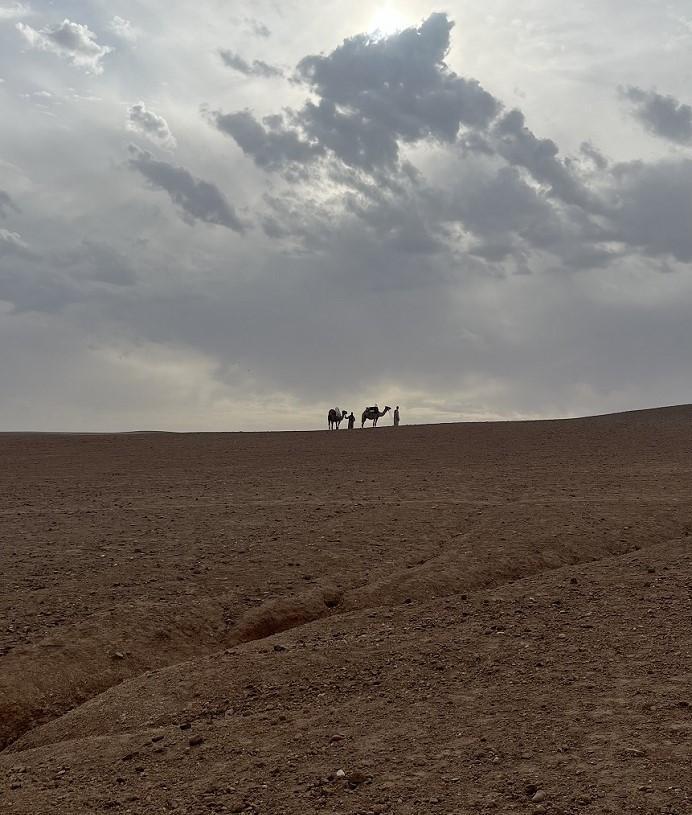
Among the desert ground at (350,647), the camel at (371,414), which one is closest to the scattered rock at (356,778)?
the desert ground at (350,647)

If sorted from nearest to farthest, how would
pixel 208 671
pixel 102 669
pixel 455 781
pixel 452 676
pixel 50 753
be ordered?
pixel 455 781 < pixel 50 753 < pixel 452 676 < pixel 208 671 < pixel 102 669

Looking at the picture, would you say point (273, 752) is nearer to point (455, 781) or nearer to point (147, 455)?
point (455, 781)

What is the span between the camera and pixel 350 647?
1061 centimetres

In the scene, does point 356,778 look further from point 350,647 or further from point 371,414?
point 371,414

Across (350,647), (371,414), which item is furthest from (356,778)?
(371,414)

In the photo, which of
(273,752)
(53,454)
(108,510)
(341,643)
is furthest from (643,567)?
(53,454)

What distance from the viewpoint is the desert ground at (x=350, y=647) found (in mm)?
7316

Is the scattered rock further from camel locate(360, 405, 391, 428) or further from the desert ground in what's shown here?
camel locate(360, 405, 391, 428)

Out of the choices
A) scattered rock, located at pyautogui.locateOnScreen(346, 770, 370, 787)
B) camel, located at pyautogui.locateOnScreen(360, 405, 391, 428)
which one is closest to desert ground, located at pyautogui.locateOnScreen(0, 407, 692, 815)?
scattered rock, located at pyautogui.locateOnScreen(346, 770, 370, 787)

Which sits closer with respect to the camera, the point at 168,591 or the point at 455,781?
the point at 455,781

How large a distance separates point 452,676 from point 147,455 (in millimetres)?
22335

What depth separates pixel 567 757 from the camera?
23.7ft

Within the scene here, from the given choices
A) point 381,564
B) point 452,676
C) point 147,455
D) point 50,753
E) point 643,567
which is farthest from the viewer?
point 147,455

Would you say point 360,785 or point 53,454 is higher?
point 53,454
